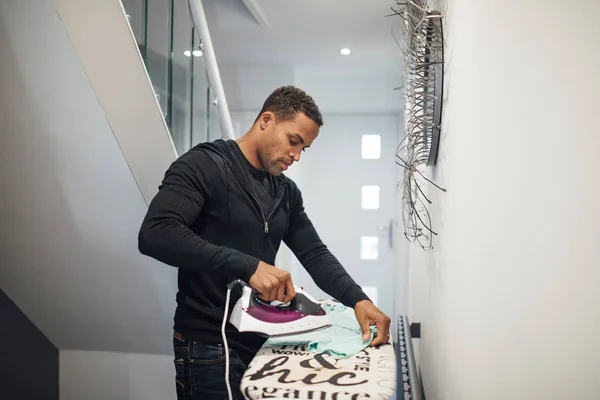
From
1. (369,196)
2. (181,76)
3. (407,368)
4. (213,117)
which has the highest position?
(181,76)

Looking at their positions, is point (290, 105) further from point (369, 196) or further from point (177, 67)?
point (369, 196)

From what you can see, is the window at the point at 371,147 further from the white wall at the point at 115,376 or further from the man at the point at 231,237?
the man at the point at 231,237

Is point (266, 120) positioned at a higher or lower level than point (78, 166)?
higher

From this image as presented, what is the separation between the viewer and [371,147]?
179 inches

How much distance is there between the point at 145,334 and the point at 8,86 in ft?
4.31

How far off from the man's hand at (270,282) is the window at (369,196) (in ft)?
11.4

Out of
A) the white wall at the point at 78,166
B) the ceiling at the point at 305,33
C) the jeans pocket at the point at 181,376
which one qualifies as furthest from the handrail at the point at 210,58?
the jeans pocket at the point at 181,376

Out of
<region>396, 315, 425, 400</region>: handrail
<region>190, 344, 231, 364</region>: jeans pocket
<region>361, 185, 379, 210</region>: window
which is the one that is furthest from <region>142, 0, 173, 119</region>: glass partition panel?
<region>361, 185, 379, 210</region>: window

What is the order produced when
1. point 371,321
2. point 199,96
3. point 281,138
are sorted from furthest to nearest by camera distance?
1. point 199,96
2. point 281,138
3. point 371,321

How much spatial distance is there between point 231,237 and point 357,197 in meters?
3.36

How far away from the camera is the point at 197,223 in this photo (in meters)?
1.26

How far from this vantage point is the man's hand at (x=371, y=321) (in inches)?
46.4

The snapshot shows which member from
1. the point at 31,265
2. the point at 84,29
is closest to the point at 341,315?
the point at 84,29

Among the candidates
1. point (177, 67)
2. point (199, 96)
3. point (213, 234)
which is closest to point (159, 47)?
point (177, 67)
